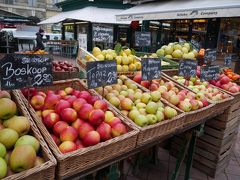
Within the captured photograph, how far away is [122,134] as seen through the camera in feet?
5.91

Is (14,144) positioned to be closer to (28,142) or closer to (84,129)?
(28,142)

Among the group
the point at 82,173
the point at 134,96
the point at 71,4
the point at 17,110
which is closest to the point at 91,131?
the point at 82,173

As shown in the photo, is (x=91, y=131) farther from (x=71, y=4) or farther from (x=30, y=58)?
(x=71, y=4)

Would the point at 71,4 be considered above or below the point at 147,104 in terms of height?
above

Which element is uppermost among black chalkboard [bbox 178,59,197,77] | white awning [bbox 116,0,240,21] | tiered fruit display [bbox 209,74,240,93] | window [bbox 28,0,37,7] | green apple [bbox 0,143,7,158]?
window [bbox 28,0,37,7]

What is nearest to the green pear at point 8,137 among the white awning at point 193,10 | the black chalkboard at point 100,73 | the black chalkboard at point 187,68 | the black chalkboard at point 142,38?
the black chalkboard at point 100,73

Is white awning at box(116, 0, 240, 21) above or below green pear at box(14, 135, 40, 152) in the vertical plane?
above

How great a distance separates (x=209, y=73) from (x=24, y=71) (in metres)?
2.43

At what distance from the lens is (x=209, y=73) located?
131 inches

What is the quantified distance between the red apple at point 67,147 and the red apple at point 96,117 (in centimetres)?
25

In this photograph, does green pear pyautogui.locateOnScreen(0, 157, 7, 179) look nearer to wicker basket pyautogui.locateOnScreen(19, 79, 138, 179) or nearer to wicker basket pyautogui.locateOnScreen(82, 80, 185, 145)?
wicker basket pyautogui.locateOnScreen(19, 79, 138, 179)

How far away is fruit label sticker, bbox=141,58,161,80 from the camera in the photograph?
2.60 metres

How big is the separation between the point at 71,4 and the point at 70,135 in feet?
59.1

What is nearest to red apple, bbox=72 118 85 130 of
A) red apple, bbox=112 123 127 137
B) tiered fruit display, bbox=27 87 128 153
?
tiered fruit display, bbox=27 87 128 153
